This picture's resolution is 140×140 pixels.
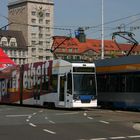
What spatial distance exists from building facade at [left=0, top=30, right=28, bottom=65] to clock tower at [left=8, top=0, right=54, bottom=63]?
1607 mm

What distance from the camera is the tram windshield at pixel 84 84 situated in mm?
31938

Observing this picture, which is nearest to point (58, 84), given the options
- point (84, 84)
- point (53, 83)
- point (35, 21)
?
point (53, 83)

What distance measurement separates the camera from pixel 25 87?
38688mm

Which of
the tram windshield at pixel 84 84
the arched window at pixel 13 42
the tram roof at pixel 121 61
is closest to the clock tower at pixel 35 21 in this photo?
the arched window at pixel 13 42

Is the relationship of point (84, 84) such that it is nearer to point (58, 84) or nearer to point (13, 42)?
point (58, 84)

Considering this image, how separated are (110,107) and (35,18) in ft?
405

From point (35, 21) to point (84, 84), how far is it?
12728 cm

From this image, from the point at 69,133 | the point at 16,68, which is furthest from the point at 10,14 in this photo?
the point at 69,133

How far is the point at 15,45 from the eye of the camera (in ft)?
524

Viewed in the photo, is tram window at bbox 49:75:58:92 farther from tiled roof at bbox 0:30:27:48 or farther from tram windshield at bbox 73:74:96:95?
tiled roof at bbox 0:30:27:48

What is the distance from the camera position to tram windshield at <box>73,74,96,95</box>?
31.9m

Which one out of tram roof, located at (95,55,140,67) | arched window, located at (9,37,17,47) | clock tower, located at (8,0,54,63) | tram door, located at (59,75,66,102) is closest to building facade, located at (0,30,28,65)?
arched window, located at (9,37,17,47)

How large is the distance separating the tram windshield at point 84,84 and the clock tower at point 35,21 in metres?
121

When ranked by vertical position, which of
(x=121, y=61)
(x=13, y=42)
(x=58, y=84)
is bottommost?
(x=58, y=84)
